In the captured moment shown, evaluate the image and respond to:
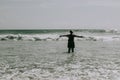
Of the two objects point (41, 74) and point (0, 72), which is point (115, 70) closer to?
point (41, 74)

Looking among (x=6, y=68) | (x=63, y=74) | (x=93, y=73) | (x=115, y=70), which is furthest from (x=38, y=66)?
(x=115, y=70)

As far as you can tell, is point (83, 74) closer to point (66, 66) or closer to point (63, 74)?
point (63, 74)

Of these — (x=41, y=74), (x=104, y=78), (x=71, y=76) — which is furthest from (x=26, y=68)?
(x=104, y=78)

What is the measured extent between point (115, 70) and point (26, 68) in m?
4.32

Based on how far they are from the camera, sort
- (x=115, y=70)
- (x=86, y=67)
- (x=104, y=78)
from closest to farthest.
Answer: (x=104, y=78) < (x=115, y=70) < (x=86, y=67)

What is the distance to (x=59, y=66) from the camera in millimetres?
12117

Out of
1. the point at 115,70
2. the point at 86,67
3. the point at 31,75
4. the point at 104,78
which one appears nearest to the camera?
the point at 104,78

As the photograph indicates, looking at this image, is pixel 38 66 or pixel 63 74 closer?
pixel 63 74

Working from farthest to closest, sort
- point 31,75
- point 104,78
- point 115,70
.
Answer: point 115,70, point 31,75, point 104,78

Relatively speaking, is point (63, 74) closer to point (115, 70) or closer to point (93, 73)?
point (93, 73)

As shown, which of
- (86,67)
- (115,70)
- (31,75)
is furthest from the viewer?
(86,67)

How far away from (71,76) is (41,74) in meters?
1.36

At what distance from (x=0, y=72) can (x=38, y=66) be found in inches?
88.1

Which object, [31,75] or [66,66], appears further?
[66,66]
